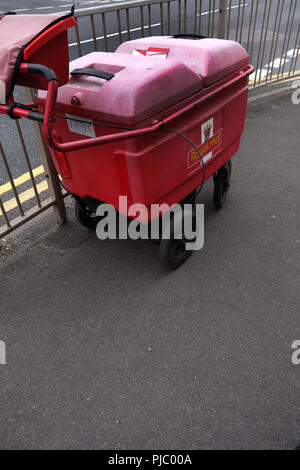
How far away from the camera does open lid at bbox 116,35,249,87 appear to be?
2.21 metres

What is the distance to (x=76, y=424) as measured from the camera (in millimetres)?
1791

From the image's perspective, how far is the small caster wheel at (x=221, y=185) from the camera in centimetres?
303

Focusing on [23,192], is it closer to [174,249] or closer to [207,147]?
[174,249]

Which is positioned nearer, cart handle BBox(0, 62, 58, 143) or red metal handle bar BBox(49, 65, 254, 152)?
cart handle BBox(0, 62, 58, 143)

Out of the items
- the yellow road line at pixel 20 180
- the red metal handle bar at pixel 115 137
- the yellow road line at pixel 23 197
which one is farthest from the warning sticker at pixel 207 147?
the yellow road line at pixel 20 180

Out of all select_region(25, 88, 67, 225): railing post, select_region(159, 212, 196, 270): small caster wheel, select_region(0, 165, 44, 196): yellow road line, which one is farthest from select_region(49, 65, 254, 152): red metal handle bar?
select_region(0, 165, 44, 196): yellow road line

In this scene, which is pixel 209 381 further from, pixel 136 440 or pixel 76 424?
pixel 76 424

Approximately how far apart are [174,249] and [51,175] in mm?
1079

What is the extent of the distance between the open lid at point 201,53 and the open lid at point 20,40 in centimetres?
64

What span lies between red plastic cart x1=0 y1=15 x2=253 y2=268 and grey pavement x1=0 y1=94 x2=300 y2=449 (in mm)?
359

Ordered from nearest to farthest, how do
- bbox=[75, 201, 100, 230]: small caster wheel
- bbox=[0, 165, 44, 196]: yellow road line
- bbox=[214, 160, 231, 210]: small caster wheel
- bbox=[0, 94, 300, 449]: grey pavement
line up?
bbox=[0, 94, 300, 449]: grey pavement → bbox=[75, 201, 100, 230]: small caster wheel → bbox=[214, 160, 231, 210]: small caster wheel → bbox=[0, 165, 44, 196]: yellow road line

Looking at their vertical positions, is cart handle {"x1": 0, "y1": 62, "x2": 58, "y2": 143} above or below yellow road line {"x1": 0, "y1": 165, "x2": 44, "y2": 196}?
above

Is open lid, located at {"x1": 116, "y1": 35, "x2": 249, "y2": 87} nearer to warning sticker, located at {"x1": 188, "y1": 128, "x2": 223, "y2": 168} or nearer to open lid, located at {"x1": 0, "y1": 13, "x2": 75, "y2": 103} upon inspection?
warning sticker, located at {"x1": 188, "y1": 128, "x2": 223, "y2": 168}

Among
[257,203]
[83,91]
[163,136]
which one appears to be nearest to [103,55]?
[83,91]
